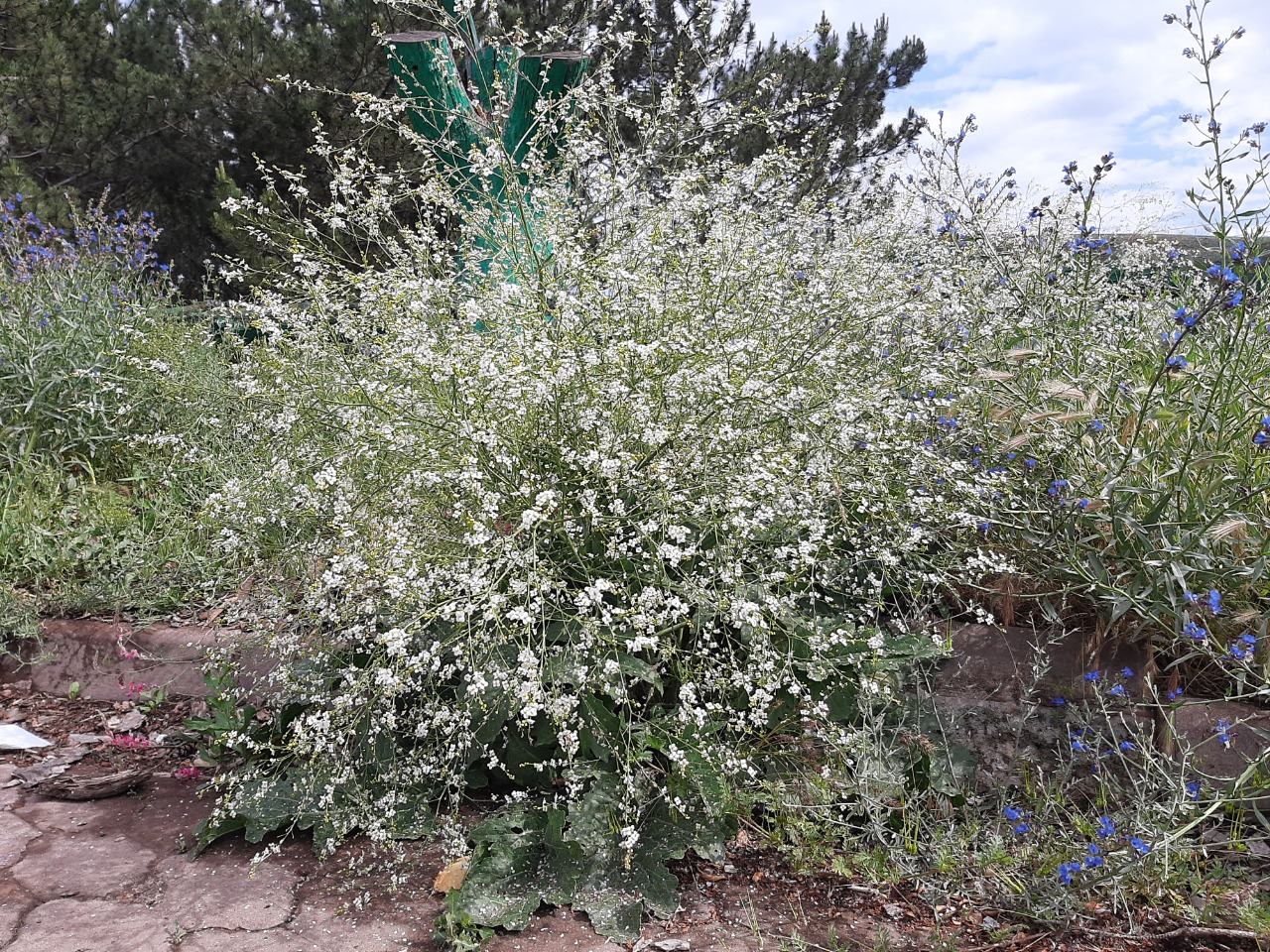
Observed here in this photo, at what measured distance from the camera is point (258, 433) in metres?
3.96

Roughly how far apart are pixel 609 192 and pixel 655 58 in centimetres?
827

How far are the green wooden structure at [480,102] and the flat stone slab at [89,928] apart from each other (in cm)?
255

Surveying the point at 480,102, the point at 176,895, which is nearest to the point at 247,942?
the point at 176,895

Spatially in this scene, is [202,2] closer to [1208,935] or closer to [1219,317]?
[1219,317]

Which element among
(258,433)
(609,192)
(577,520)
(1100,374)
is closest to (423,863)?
(577,520)

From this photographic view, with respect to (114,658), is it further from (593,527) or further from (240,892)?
(593,527)

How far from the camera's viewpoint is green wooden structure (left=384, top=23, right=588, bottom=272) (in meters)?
3.98

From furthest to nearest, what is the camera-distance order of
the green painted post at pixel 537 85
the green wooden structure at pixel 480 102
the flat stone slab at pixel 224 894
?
the green painted post at pixel 537 85 < the green wooden structure at pixel 480 102 < the flat stone slab at pixel 224 894

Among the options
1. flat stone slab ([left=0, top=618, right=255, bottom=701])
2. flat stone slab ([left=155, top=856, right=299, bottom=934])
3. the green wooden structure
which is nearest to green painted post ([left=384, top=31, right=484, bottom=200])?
the green wooden structure

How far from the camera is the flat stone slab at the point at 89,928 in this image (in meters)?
2.38

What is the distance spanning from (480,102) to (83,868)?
Result: 14.2ft

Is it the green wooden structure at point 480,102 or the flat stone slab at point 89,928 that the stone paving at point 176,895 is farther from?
the green wooden structure at point 480,102

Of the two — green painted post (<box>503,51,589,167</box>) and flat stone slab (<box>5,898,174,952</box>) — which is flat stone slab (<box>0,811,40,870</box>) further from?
green painted post (<box>503,51,589,167</box>)

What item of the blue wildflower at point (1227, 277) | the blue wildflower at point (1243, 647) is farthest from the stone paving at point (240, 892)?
the blue wildflower at point (1227, 277)
